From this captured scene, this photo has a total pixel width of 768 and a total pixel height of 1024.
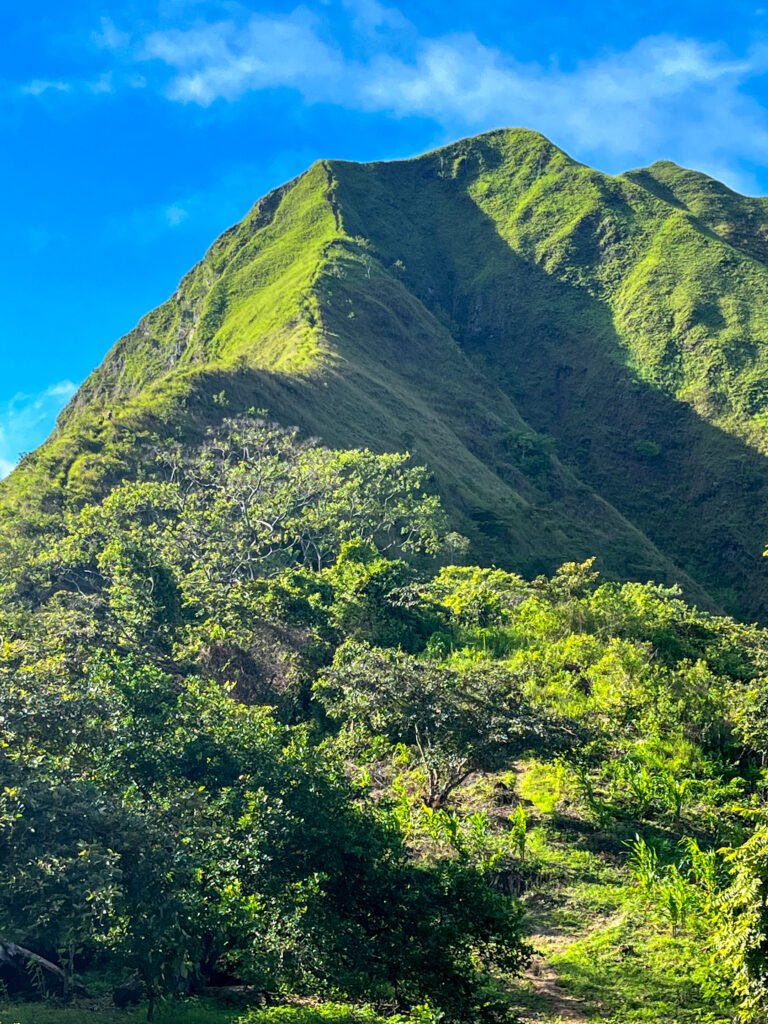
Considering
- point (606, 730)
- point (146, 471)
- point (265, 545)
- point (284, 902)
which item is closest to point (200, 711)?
point (284, 902)

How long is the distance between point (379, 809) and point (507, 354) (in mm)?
75842

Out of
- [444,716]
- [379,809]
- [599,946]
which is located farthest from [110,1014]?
[444,716]

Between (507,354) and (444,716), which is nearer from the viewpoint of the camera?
(444,716)

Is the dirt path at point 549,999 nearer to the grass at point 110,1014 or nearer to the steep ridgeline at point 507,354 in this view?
the grass at point 110,1014

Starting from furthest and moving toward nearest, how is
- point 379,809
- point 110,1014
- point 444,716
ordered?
point 444,716 < point 379,809 < point 110,1014

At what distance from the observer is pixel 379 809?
1202cm

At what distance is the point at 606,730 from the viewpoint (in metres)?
16.3

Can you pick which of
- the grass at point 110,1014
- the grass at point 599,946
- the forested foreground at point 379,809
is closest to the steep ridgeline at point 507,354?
the forested foreground at point 379,809

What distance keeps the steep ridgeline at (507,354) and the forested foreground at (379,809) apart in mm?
19540

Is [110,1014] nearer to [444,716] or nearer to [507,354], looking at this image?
[444,716]

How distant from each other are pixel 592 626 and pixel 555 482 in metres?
42.1

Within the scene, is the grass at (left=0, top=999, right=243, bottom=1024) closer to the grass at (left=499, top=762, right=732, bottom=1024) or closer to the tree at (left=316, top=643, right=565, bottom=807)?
the grass at (left=499, top=762, right=732, bottom=1024)

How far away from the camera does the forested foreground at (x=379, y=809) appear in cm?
907

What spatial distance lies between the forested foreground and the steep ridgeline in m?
19.5
